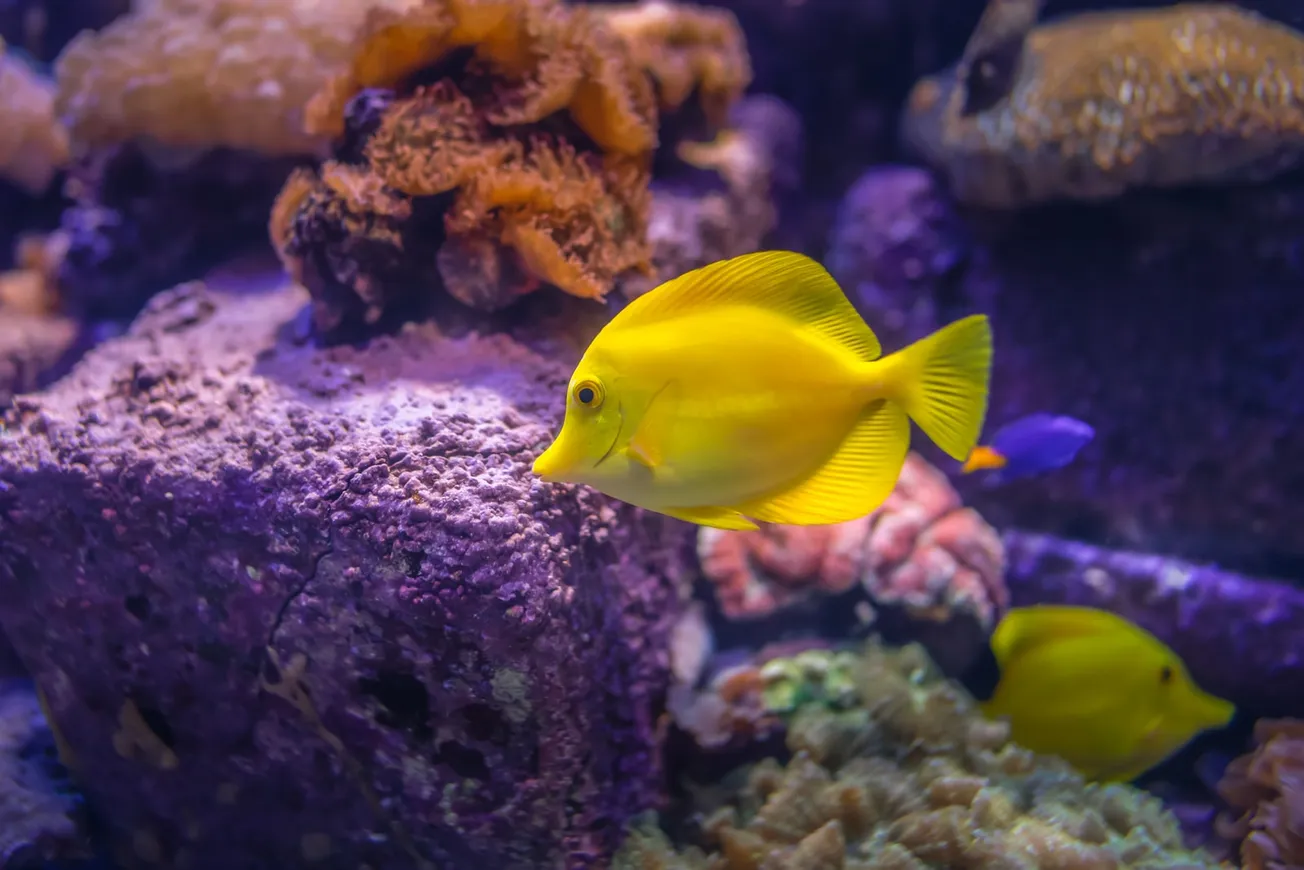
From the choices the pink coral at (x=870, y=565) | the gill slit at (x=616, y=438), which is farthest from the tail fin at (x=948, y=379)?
the pink coral at (x=870, y=565)

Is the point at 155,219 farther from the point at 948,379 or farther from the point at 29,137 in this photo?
the point at 948,379

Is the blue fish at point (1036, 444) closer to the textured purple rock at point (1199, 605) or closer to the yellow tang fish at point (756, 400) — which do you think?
the textured purple rock at point (1199, 605)

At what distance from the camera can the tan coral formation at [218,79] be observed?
3469 mm

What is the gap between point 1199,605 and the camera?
3.38 metres

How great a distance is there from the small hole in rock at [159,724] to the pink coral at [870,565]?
6.83 feet

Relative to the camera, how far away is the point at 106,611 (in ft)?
8.00

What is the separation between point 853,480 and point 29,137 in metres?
4.95

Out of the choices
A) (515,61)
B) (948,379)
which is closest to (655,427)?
(948,379)

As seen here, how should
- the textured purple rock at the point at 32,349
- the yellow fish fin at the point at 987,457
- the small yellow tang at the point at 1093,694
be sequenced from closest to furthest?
the small yellow tang at the point at 1093,694 → the yellow fish fin at the point at 987,457 → the textured purple rock at the point at 32,349

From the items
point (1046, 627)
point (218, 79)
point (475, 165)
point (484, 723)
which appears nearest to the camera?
point (484, 723)

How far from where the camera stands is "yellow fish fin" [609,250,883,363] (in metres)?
1.68

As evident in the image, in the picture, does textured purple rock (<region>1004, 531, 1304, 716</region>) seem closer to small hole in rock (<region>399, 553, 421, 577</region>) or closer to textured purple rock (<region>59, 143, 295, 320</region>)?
small hole in rock (<region>399, 553, 421, 577</region>)

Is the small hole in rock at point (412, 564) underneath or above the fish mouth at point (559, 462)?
underneath

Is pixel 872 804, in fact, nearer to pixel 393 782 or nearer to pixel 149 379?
pixel 393 782
